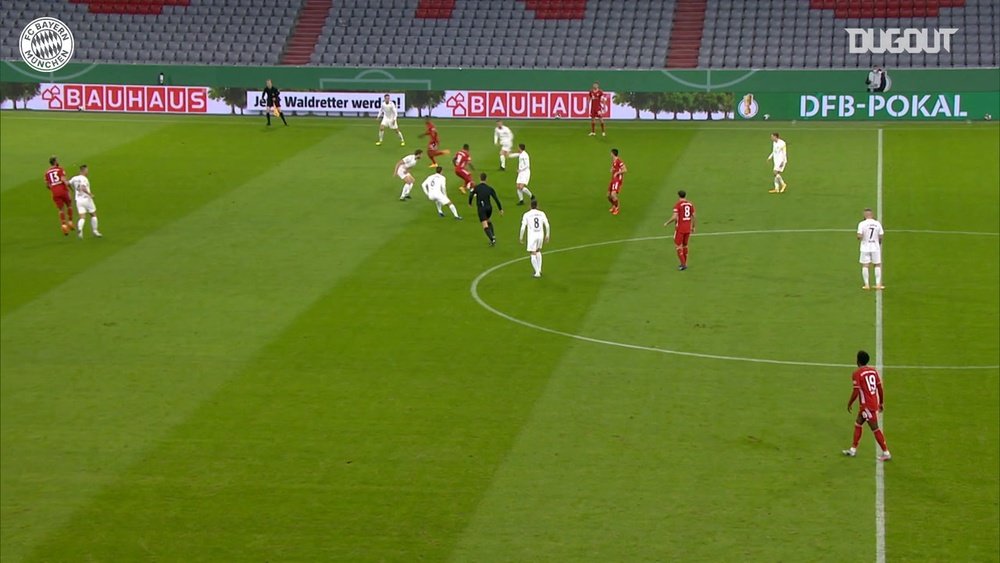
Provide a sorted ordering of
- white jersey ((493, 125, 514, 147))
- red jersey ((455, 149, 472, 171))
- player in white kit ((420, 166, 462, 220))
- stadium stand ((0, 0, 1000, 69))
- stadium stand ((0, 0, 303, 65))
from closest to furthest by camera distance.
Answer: player in white kit ((420, 166, 462, 220)), red jersey ((455, 149, 472, 171)), white jersey ((493, 125, 514, 147)), stadium stand ((0, 0, 1000, 69)), stadium stand ((0, 0, 303, 65))

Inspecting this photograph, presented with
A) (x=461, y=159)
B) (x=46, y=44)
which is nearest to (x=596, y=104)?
(x=461, y=159)

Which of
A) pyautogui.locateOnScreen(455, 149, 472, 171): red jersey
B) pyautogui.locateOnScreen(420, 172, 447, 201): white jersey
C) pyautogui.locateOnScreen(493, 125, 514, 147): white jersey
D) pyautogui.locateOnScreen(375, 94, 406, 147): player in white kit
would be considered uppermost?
pyautogui.locateOnScreen(375, 94, 406, 147): player in white kit

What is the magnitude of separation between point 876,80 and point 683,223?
25360 millimetres

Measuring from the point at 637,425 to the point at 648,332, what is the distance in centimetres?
551

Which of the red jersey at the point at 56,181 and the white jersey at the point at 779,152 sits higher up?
the red jersey at the point at 56,181

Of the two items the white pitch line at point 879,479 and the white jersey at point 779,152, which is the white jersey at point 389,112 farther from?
the white pitch line at point 879,479

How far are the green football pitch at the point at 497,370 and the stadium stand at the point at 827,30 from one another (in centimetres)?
1513

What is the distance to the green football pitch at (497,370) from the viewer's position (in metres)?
20.1

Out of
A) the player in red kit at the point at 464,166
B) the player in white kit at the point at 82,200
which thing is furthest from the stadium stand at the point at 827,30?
the player in white kit at the point at 82,200

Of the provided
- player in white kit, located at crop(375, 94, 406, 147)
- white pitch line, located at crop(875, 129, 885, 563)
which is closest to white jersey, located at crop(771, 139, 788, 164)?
white pitch line, located at crop(875, 129, 885, 563)

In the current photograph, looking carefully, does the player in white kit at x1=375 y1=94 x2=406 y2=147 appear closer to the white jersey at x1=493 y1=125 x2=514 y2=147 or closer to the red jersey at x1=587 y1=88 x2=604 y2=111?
the white jersey at x1=493 y1=125 x2=514 y2=147

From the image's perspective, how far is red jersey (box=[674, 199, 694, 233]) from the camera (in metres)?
33.4

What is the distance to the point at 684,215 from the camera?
33406 millimetres

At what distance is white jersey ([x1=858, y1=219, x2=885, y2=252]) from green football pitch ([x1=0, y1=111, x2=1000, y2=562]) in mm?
1044
